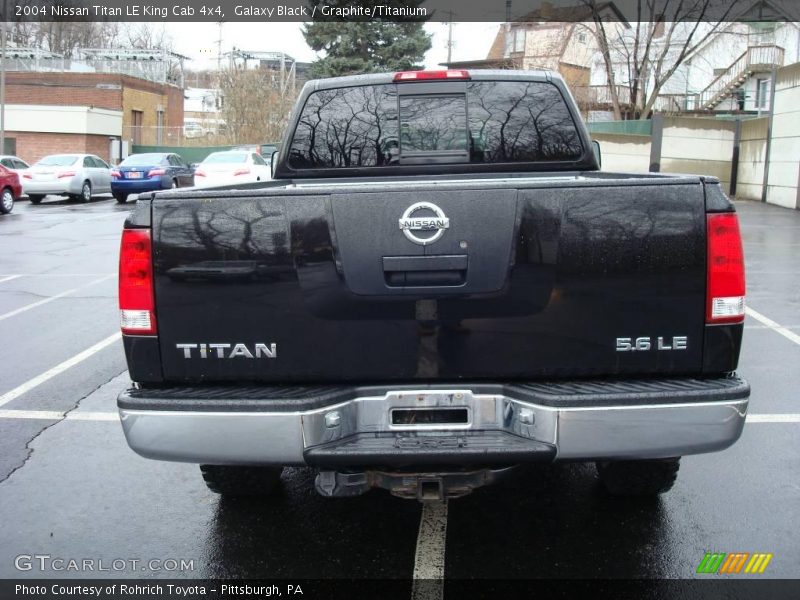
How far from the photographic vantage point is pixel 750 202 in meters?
24.4

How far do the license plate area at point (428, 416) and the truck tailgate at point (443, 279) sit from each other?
12 cm

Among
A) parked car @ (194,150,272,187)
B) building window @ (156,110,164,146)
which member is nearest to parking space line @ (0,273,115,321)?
parked car @ (194,150,272,187)

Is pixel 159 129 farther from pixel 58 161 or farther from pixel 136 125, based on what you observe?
pixel 58 161

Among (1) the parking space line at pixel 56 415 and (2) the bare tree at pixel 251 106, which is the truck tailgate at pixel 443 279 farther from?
(2) the bare tree at pixel 251 106

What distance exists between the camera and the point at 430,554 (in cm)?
368

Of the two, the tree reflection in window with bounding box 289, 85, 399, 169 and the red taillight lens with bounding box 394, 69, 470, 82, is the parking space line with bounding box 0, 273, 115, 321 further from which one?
the red taillight lens with bounding box 394, 69, 470, 82

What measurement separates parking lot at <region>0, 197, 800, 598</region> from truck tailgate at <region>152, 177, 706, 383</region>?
816 millimetres

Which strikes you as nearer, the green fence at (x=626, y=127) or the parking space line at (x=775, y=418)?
the parking space line at (x=775, y=418)

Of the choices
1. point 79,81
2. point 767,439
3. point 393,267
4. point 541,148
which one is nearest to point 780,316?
point 767,439

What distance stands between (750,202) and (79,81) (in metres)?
36.3

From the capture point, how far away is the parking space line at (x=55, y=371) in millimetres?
6281

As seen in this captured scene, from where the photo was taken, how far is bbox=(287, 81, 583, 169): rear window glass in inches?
187

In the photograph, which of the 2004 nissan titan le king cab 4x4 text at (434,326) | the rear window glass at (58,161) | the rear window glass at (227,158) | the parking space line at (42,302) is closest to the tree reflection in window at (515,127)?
the 2004 nissan titan le king cab 4x4 text at (434,326)

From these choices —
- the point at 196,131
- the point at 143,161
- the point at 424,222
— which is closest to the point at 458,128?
the point at 424,222
